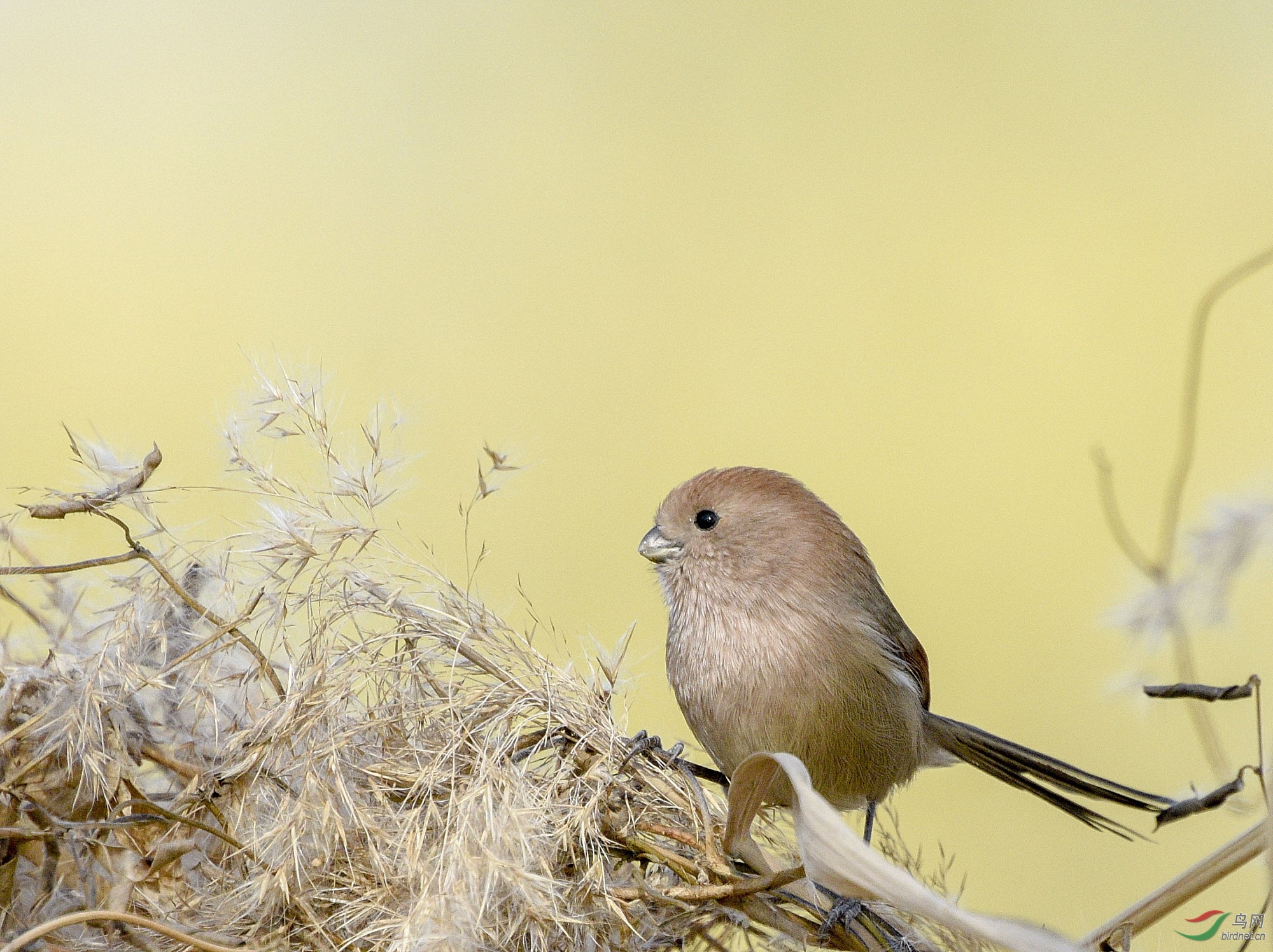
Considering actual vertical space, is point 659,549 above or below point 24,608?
above

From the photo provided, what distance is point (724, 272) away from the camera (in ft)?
5.24

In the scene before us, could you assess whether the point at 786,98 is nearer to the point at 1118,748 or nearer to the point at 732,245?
the point at 732,245

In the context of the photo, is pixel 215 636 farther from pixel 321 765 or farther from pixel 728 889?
pixel 728 889

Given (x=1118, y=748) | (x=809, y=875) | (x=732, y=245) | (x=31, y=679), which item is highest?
(x=732, y=245)

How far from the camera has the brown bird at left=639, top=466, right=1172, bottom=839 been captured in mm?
688

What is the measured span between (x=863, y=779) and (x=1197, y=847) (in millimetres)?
951

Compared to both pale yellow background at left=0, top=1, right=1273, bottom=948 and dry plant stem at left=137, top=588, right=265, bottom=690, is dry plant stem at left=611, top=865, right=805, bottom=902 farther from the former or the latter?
pale yellow background at left=0, top=1, right=1273, bottom=948

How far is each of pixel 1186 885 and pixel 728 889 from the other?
0.54ft

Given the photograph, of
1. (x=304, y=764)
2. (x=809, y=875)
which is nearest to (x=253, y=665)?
(x=304, y=764)

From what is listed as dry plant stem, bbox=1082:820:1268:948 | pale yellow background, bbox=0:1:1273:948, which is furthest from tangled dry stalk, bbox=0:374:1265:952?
pale yellow background, bbox=0:1:1273:948

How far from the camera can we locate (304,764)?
1.56 feet

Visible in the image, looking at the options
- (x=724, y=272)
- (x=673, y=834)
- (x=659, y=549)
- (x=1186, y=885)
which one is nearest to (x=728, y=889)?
(x=673, y=834)

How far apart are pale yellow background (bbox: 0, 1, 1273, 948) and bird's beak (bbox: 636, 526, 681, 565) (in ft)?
1.80

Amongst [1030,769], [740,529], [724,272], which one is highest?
[724,272]
